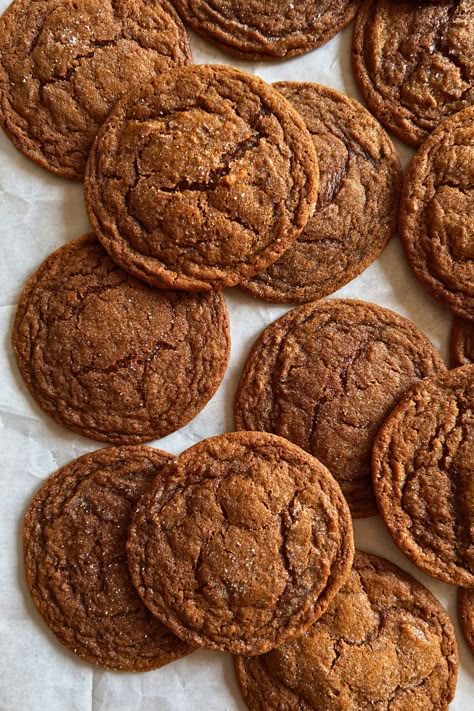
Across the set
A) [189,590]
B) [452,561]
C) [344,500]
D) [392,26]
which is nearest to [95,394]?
[189,590]

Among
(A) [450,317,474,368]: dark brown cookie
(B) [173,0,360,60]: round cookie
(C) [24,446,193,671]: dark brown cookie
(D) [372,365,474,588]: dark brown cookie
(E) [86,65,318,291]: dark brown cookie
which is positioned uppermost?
(B) [173,0,360,60]: round cookie

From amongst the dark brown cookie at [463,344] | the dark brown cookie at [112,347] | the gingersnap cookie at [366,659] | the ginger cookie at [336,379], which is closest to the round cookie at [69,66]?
the dark brown cookie at [112,347]

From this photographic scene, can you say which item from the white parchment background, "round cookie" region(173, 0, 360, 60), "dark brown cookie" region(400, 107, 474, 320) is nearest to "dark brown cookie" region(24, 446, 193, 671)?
the white parchment background

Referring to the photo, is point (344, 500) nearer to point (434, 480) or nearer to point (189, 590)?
point (434, 480)

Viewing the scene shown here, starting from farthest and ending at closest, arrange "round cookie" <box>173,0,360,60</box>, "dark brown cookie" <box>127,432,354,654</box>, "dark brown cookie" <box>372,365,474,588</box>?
"round cookie" <box>173,0,360,60</box> → "dark brown cookie" <box>372,365,474,588</box> → "dark brown cookie" <box>127,432,354,654</box>

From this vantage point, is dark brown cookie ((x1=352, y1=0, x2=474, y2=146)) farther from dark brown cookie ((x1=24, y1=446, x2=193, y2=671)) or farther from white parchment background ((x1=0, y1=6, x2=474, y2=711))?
dark brown cookie ((x1=24, y1=446, x2=193, y2=671))

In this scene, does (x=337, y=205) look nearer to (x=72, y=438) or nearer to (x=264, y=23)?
(x=264, y=23)

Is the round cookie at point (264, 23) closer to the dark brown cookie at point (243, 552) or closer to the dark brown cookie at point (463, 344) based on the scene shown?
the dark brown cookie at point (463, 344)

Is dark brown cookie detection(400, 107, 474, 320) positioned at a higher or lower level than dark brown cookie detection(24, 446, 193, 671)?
higher
